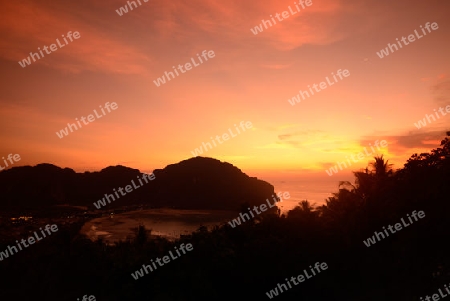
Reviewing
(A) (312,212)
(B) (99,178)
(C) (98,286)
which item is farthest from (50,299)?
(B) (99,178)

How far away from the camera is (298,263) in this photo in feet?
48.5

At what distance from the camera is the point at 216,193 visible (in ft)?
473

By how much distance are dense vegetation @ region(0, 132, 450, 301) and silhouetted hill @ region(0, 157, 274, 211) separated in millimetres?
117772

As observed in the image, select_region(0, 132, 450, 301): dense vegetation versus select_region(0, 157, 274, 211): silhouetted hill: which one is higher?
select_region(0, 157, 274, 211): silhouetted hill

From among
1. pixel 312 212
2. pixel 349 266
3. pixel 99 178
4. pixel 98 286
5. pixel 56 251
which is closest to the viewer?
pixel 98 286

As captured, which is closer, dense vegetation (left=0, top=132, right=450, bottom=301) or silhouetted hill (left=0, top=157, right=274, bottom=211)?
dense vegetation (left=0, top=132, right=450, bottom=301)

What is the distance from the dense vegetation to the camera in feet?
42.4

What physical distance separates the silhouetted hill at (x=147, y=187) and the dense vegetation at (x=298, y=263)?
11777cm

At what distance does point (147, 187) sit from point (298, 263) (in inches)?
6333

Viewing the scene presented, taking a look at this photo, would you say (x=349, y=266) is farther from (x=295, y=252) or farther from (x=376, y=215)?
(x=376, y=215)

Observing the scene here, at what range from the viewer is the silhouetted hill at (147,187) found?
143625mm

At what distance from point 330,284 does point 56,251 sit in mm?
16282

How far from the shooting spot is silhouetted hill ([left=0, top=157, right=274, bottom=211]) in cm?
14362

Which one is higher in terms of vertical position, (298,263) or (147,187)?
(147,187)
